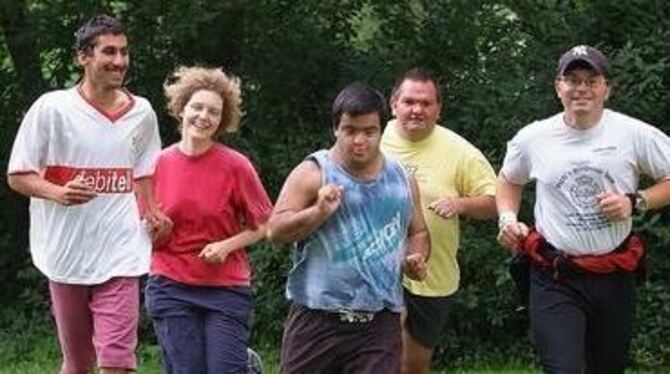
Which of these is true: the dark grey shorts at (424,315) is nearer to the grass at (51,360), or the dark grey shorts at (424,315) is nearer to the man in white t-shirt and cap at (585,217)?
the man in white t-shirt and cap at (585,217)

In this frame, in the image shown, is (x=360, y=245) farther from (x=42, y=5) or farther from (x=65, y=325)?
(x=42, y=5)

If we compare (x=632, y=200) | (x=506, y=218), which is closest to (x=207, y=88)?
(x=506, y=218)

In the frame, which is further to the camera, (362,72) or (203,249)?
(362,72)

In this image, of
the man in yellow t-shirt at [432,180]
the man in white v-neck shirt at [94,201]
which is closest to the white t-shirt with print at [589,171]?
the man in yellow t-shirt at [432,180]

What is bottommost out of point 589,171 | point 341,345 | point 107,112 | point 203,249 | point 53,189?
point 341,345

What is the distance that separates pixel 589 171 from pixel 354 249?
4.03 ft

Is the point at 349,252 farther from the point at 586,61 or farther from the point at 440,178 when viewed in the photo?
the point at 440,178

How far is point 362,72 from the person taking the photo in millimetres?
12211

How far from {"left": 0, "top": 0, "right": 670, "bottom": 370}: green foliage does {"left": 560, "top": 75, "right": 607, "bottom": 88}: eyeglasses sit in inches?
185

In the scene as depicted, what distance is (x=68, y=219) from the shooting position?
6719 millimetres

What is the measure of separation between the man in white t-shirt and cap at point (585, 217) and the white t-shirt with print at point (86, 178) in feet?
6.06

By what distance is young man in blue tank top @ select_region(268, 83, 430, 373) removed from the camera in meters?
5.75

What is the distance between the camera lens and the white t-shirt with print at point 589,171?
246 inches

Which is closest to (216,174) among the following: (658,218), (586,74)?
(586,74)
